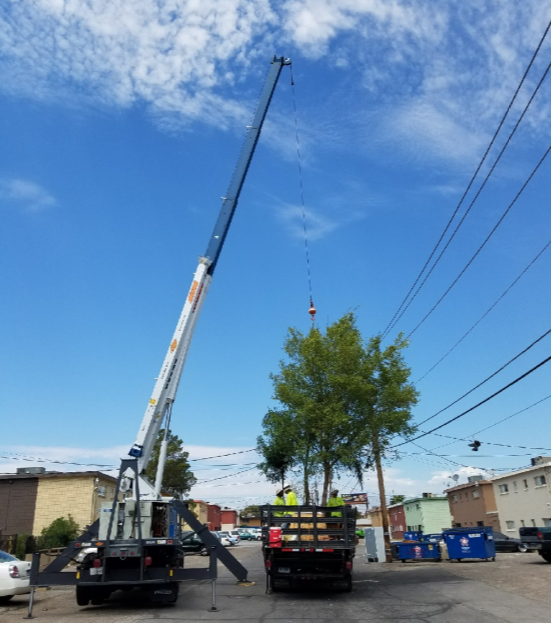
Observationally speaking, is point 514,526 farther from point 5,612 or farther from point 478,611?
point 5,612

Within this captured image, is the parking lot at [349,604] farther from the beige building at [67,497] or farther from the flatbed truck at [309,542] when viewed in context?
the beige building at [67,497]

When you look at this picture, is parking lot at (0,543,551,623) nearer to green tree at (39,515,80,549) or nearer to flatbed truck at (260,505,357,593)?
flatbed truck at (260,505,357,593)

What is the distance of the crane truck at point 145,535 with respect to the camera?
36.5ft

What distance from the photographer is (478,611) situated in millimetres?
10289

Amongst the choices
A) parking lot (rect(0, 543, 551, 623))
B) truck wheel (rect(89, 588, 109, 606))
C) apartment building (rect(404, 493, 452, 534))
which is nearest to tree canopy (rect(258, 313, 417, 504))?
parking lot (rect(0, 543, 551, 623))

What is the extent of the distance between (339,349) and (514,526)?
1248 inches

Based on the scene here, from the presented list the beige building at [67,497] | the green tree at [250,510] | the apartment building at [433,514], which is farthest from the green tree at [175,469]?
the green tree at [250,510]

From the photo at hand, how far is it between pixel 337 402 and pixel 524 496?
95.5 ft

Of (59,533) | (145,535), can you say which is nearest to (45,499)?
(59,533)

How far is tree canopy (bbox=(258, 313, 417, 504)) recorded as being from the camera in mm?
18656

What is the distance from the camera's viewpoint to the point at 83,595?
38.5 ft

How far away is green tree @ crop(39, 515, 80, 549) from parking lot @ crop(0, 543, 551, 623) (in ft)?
51.0

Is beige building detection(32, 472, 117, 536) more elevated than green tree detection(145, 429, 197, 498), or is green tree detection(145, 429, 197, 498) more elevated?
green tree detection(145, 429, 197, 498)

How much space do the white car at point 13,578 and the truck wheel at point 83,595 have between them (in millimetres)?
1153
